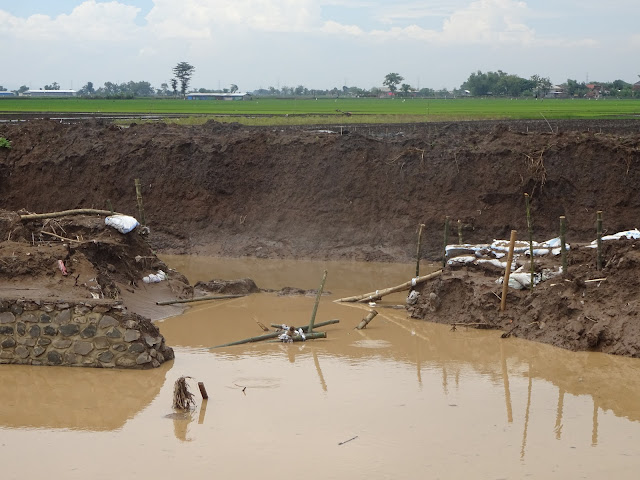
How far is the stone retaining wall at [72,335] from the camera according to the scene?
33.8ft

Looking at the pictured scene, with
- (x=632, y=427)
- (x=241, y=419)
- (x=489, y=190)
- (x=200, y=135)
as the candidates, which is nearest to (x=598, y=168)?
(x=489, y=190)

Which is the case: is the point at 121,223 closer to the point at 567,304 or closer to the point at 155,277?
the point at 155,277

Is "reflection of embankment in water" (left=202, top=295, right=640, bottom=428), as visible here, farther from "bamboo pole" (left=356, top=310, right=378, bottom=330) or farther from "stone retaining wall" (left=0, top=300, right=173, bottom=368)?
"stone retaining wall" (left=0, top=300, right=173, bottom=368)

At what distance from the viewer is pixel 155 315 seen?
45.5 feet

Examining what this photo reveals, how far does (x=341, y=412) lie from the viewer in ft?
30.3

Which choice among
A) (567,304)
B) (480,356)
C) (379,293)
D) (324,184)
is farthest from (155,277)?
(324,184)

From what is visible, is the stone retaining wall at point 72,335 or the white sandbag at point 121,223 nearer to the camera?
the stone retaining wall at point 72,335

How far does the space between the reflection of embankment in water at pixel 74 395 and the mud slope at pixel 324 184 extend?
32.8ft

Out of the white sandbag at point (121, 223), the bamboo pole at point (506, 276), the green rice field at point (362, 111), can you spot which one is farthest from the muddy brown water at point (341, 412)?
the green rice field at point (362, 111)

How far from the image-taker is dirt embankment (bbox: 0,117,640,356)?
2027 centimetres

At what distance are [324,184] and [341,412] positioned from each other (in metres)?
13.1

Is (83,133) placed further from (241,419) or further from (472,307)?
(241,419)

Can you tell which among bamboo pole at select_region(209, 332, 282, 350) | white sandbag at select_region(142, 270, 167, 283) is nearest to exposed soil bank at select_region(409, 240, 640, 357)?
bamboo pole at select_region(209, 332, 282, 350)

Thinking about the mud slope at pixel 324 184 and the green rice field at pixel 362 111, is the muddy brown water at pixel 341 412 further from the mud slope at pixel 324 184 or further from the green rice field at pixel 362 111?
the green rice field at pixel 362 111
